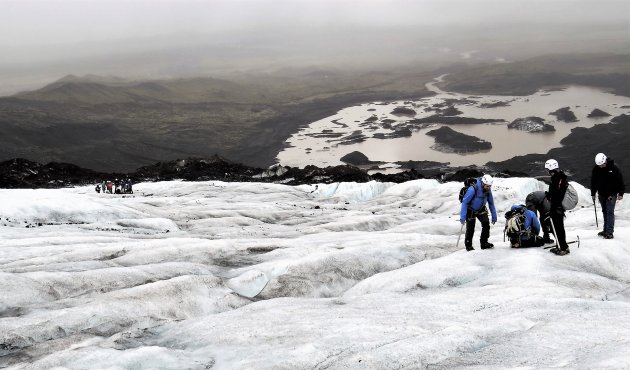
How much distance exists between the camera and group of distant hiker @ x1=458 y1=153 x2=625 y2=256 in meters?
15.2

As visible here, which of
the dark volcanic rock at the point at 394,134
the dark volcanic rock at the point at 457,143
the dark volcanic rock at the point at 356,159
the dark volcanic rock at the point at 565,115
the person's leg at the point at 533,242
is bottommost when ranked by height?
the dark volcanic rock at the point at 356,159

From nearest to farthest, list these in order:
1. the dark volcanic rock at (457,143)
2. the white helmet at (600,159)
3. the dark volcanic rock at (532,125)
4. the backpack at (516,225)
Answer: the white helmet at (600,159) → the backpack at (516,225) → the dark volcanic rock at (457,143) → the dark volcanic rock at (532,125)

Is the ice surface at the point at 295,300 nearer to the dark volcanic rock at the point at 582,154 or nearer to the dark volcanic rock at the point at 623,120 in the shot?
the dark volcanic rock at the point at 582,154

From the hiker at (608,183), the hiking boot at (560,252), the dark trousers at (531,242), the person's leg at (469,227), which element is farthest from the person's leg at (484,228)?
the hiker at (608,183)

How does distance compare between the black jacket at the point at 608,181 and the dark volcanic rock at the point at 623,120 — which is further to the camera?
the dark volcanic rock at the point at 623,120

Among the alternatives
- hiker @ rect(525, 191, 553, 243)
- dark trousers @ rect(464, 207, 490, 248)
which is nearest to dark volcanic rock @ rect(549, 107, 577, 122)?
hiker @ rect(525, 191, 553, 243)

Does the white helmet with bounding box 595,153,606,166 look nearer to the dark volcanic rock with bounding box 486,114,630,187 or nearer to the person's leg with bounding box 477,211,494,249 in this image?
the person's leg with bounding box 477,211,494,249

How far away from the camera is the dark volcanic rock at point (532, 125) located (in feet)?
553

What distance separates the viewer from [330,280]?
1667 centimetres

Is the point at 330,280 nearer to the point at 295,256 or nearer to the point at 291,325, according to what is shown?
the point at 295,256

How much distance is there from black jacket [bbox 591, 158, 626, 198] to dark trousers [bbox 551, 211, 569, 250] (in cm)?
231

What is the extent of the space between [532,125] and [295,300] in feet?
580

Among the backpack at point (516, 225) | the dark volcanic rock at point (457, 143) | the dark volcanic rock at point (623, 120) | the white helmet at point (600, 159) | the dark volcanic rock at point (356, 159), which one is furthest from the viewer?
the dark volcanic rock at point (623, 120)

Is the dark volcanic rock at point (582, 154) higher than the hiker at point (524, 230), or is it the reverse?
the hiker at point (524, 230)
